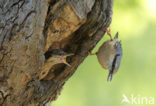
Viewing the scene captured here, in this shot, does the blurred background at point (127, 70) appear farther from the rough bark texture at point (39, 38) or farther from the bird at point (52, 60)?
the bird at point (52, 60)

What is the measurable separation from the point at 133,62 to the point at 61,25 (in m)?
4.12

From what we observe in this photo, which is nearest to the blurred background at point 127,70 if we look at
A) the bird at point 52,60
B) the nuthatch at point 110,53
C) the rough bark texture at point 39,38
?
the nuthatch at point 110,53

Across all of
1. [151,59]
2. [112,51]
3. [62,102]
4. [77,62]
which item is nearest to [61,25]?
[77,62]

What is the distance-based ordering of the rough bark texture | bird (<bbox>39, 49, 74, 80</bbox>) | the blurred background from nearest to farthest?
the rough bark texture → bird (<bbox>39, 49, 74, 80</bbox>) → the blurred background

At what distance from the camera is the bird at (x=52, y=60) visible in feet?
9.52

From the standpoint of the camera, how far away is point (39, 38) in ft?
7.93

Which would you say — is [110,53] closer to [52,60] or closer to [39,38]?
[52,60]

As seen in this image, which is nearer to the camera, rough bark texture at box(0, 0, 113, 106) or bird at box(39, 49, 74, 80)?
rough bark texture at box(0, 0, 113, 106)

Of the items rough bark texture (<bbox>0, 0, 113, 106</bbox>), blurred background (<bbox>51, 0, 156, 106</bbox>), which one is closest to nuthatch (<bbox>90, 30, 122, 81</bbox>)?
rough bark texture (<bbox>0, 0, 113, 106</bbox>)

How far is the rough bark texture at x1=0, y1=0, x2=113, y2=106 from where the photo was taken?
2.25 meters

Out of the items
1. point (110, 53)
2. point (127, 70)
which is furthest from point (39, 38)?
point (127, 70)

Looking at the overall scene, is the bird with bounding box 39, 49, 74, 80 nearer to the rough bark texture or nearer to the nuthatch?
the rough bark texture

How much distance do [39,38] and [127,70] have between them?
14.8 feet

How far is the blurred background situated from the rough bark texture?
313 centimetres
